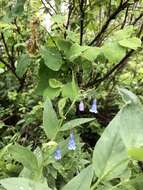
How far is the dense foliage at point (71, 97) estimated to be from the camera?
2.13ft

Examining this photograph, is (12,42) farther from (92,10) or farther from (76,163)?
(76,163)

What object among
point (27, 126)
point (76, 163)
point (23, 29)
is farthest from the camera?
point (23, 29)

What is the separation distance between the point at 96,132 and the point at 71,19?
0.51m

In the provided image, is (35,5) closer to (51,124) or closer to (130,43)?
(130,43)

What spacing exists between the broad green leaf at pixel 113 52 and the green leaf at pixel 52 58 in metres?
0.17

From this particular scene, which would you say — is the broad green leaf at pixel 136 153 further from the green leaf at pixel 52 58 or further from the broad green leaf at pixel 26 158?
the green leaf at pixel 52 58

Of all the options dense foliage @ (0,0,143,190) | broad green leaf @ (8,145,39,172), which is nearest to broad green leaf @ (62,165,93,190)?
dense foliage @ (0,0,143,190)

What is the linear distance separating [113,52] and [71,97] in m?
0.24

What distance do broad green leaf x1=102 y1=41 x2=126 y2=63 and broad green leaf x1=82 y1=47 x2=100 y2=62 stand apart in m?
0.03

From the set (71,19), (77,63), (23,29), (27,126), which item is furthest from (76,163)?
(23,29)

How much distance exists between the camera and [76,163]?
1.35 metres

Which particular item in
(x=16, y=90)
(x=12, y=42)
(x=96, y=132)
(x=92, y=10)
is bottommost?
(x=96, y=132)

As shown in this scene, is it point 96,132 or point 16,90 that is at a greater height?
point 16,90

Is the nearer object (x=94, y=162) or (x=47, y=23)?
(x=94, y=162)
